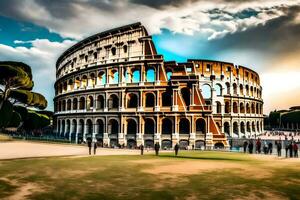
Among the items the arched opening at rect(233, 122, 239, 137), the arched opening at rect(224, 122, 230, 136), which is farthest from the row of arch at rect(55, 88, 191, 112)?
the arched opening at rect(233, 122, 239, 137)

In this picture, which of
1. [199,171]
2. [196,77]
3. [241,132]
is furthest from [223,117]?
[199,171]

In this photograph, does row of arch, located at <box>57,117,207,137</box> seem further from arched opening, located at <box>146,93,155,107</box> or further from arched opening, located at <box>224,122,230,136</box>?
arched opening, located at <box>224,122,230,136</box>

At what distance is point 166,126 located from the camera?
33.8 metres

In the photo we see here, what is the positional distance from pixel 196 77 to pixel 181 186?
24.0 meters

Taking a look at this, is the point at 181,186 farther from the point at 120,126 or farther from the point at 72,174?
the point at 120,126

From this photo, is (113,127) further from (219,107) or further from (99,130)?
(219,107)

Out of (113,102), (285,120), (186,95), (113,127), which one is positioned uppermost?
(186,95)

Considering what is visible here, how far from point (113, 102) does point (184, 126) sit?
976 cm

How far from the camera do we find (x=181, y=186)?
9.74 meters

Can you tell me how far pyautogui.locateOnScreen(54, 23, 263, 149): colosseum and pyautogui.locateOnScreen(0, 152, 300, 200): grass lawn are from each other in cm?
1872

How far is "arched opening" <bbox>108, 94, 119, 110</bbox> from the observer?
35.7 m

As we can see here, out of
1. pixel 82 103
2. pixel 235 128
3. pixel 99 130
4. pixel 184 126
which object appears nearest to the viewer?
pixel 184 126

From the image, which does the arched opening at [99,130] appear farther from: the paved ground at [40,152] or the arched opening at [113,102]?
the paved ground at [40,152]

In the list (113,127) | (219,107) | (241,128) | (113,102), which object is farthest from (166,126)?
(241,128)
